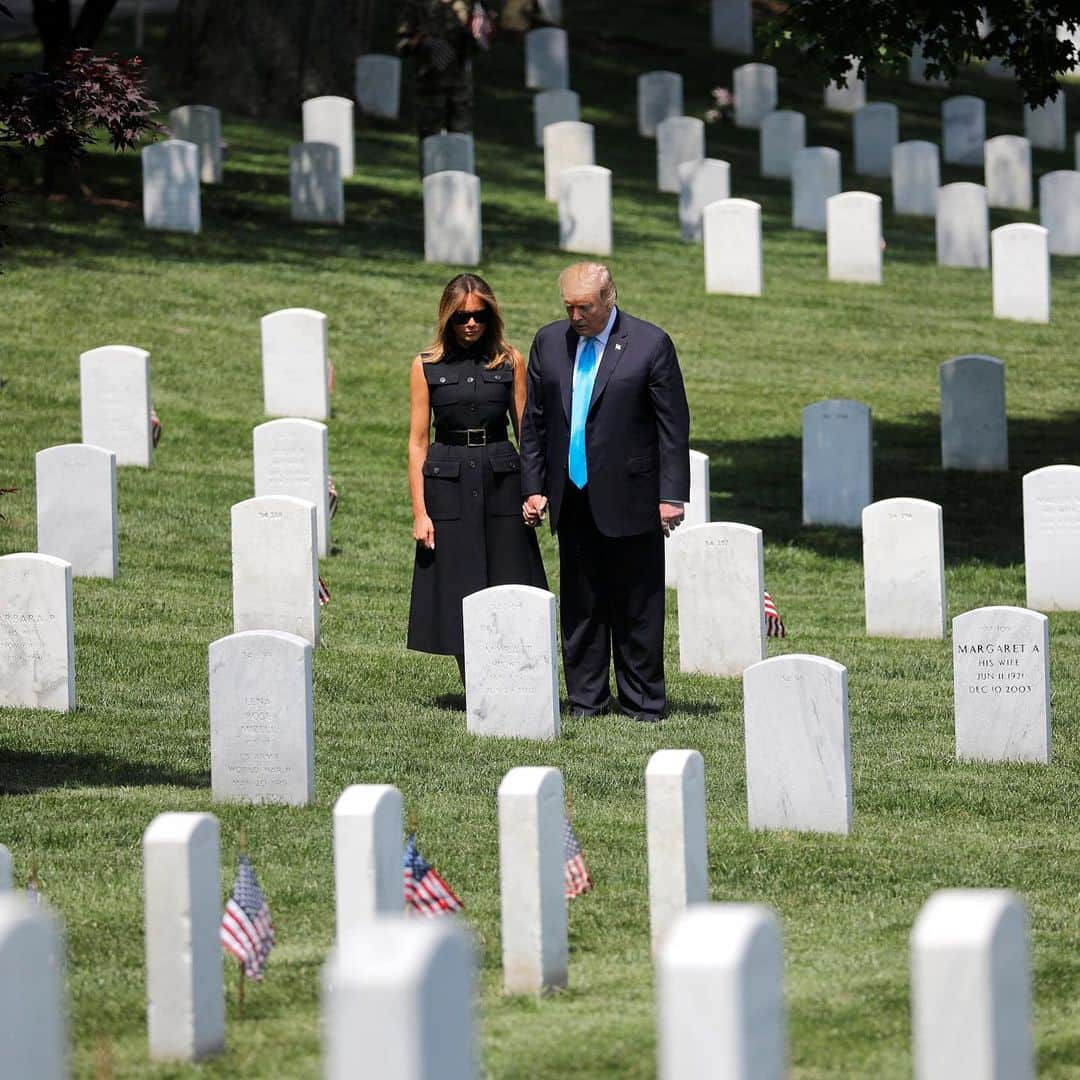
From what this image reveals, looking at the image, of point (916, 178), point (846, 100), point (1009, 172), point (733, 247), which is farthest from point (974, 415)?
point (846, 100)

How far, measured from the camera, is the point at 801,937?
6.94 metres

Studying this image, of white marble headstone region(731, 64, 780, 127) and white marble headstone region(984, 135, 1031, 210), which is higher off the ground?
white marble headstone region(731, 64, 780, 127)

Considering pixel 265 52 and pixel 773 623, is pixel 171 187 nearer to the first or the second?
pixel 265 52

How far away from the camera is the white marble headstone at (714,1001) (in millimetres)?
3799

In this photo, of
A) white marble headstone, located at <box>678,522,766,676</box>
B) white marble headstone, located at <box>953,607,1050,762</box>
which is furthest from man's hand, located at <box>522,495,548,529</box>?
white marble headstone, located at <box>953,607,1050,762</box>

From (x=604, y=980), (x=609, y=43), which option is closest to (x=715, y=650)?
(x=604, y=980)

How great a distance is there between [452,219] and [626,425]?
1232 centimetres

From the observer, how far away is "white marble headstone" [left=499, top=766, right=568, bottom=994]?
608 cm

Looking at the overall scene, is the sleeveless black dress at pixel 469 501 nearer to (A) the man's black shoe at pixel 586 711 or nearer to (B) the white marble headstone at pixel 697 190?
(A) the man's black shoe at pixel 586 711

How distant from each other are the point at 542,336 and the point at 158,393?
8.36m

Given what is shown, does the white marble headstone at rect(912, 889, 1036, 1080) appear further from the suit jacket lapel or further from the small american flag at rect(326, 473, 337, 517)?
the small american flag at rect(326, 473, 337, 517)

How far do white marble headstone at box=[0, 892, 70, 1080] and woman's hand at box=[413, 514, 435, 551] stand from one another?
21.0 ft

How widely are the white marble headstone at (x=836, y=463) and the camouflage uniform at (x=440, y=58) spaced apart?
9779mm

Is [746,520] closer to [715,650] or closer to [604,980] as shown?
[715,650]
